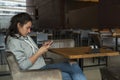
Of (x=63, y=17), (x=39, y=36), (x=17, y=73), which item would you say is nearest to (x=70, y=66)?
(x=17, y=73)

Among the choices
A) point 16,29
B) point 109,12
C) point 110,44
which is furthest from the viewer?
point 109,12

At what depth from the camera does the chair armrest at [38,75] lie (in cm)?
195

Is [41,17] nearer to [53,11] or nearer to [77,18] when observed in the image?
[53,11]

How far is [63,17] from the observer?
517 inches

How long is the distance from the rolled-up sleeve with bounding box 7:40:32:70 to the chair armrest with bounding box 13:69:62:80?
8 cm

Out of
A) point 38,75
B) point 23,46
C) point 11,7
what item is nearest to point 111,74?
point 38,75

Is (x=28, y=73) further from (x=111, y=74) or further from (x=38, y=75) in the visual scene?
(x=111, y=74)

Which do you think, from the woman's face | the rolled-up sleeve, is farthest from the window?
the rolled-up sleeve

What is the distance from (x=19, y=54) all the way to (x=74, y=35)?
5.44 meters

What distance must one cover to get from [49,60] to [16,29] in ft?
3.27

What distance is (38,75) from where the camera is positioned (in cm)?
199

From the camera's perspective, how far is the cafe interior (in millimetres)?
2375

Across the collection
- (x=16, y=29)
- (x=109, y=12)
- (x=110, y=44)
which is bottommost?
(x=110, y=44)

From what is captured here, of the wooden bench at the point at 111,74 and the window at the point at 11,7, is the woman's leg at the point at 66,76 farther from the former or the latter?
the window at the point at 11,7
